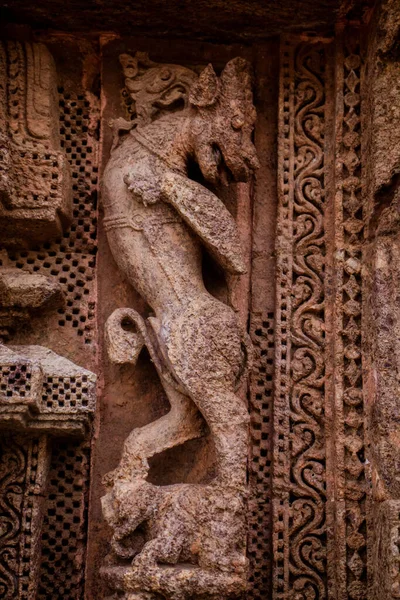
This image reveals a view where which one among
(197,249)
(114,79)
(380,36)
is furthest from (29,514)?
(380,36)

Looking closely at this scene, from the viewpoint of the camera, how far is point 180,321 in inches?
228

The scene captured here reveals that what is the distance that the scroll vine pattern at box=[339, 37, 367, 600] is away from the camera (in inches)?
226

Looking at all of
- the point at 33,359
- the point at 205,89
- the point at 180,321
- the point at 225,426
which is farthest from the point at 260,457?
the point at 205,89

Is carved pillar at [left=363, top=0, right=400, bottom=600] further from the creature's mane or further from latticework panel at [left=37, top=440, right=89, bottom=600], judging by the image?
latticework panel at [left=37, top=440, right=89, bottom=600]

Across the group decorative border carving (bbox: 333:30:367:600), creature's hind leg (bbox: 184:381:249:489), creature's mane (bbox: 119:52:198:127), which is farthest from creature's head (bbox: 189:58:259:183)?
creature's hind leg (bbox: 184:381:249:489)

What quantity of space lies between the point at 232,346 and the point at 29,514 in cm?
131

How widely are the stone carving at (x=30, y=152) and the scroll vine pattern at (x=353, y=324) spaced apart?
153 cm

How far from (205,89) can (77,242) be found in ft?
3.56

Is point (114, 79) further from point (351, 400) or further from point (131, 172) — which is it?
point (351, 400)

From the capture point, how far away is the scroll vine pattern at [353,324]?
18.9 feet

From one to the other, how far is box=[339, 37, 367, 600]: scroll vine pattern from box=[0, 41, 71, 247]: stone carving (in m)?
1.53

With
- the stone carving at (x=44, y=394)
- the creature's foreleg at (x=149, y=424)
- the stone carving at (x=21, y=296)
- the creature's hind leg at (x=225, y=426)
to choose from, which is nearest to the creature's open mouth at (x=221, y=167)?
the creature's foreleg at (x=149, y=424)

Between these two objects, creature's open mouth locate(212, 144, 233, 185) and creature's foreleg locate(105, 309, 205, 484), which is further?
creature's open mouth locate(212, 144, 233, 185)

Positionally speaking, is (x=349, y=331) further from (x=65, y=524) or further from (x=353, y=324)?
(x=65, y=524)
